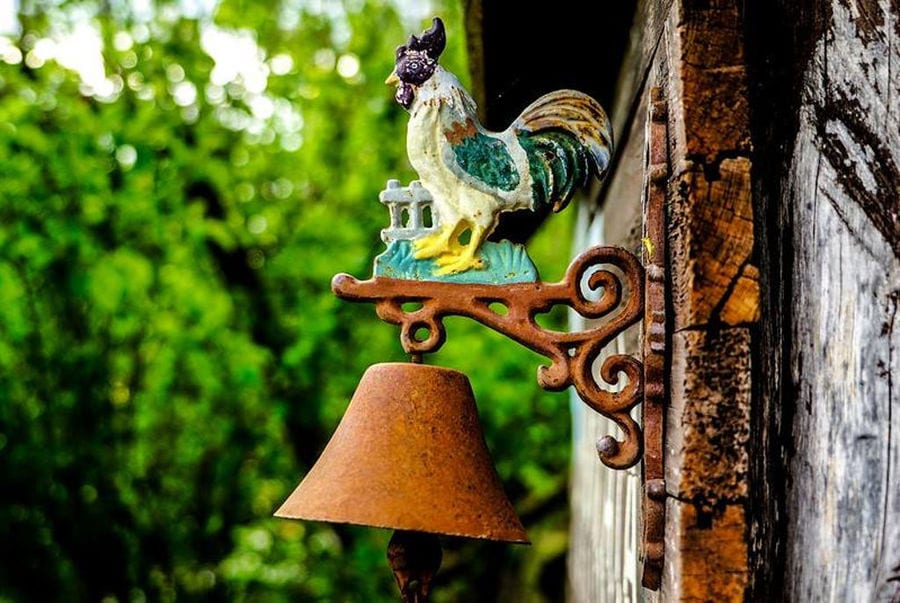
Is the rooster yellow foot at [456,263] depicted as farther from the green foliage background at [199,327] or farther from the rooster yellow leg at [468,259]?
the green foliage background at [199,327]

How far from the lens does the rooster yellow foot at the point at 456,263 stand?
54.4 inches

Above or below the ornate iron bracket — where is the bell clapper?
below

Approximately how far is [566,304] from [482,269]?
125 mm

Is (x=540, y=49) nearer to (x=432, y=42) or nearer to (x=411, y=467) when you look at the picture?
(x=432, y=42)

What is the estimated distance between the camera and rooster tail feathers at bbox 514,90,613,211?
1.41m

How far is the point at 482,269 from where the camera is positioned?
1.38 metres

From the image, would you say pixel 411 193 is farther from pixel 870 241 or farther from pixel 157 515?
pixel 157 515

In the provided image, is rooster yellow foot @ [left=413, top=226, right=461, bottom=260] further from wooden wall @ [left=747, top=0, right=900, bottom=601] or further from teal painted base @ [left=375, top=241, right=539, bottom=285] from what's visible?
wooden wall @ [left=747, top=0, right=900, bottom=601]

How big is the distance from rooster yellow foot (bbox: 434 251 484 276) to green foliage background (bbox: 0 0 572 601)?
119 inches

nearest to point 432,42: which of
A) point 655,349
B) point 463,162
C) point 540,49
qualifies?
point 463,162

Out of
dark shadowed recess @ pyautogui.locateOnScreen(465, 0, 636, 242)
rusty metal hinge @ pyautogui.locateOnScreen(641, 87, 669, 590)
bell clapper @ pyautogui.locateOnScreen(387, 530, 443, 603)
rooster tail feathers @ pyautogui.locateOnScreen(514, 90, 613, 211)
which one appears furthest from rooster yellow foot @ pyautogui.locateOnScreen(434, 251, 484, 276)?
dark shadowed recess @ pyautogui.locateOnScreen(465, 0, 636, 242)

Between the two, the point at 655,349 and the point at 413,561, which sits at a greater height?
the point at 655,349

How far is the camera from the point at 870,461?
108 cm

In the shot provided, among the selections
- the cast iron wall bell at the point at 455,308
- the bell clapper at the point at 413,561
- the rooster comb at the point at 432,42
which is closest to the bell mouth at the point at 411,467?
the cast iron wall bell at the point at 455,308
